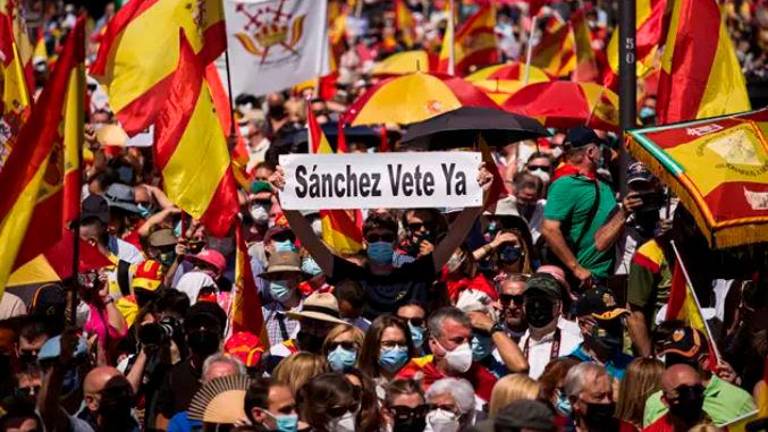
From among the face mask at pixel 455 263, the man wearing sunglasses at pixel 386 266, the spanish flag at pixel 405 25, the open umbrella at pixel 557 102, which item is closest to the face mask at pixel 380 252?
the man wearing sunglasses at pixel 386 266

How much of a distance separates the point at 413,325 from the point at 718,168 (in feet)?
5.42

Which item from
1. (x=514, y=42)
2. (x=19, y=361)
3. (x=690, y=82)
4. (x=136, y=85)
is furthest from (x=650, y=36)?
(x=514, y=42)

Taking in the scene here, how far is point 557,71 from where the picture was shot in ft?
69.2

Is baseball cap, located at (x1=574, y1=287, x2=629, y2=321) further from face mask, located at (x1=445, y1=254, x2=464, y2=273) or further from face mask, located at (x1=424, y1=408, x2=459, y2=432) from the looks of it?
face mask, located at (x1=424, y1=408, x2=459, y2=432)

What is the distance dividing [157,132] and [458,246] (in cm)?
200

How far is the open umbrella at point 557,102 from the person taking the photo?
16453 mm

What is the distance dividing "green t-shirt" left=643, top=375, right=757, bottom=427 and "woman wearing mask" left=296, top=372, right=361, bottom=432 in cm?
131

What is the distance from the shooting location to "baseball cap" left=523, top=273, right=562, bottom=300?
35.7ft

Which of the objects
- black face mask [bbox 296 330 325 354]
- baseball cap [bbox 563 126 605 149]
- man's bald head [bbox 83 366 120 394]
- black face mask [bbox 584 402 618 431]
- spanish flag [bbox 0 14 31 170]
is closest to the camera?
man's bald head [bbox 83 366 120 394]

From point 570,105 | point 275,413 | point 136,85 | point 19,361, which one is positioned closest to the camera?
point 275,413

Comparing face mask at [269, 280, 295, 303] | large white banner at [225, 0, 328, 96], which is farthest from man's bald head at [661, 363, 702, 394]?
large white banner at [225, 0, 328, 96]

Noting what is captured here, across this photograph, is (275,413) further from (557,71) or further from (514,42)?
(514,42)

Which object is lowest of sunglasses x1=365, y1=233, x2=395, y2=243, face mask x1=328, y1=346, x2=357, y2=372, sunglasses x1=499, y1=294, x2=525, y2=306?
face mask x1=328, y1=346, x2=357, y2=372

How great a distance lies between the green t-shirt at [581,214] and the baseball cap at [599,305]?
1.39 m
